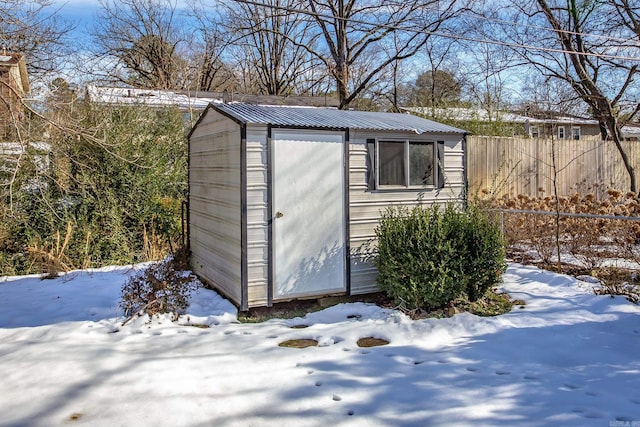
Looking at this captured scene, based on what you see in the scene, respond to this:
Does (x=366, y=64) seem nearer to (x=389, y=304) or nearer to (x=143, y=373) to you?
(x=389, y=304)

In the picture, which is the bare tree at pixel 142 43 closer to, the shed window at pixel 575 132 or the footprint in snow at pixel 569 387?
the footprint in snow at pixel 569 387

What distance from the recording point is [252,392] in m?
3.53

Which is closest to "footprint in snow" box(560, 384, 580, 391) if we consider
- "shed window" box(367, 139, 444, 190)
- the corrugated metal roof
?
"shed window" box(367, 139, 444, 190)

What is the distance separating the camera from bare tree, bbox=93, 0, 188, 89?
21344 mm

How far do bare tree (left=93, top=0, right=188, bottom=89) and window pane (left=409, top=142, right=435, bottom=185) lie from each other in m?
16.4

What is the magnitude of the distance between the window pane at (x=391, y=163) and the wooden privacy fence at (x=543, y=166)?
139 inches

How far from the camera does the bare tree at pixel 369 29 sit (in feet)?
56.1

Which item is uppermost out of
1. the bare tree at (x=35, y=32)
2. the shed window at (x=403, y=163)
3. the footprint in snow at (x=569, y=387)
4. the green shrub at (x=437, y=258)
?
the bare tree at (x=35, y=32)

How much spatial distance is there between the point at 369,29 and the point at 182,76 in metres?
8.84

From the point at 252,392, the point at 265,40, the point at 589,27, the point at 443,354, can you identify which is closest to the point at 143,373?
→ the point at 252,392

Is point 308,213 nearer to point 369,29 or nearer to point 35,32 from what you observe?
point 35,32

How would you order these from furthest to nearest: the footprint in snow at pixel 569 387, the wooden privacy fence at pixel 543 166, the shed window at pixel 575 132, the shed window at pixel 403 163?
the shed window at pixel 575 132 → the wooden privacy fence at pixel 543 166 → the shed window at pixel 403 163 → the footprint in snow at pixel 569 387

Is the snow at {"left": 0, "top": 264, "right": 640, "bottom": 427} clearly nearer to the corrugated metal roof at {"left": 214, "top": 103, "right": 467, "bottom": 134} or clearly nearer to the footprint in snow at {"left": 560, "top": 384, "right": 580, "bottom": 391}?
the footprint in snow at {"left": 560, "top": 384, "right": 580, "bottom": 391}

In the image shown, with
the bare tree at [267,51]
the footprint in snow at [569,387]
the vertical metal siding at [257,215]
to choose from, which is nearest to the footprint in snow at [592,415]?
the footprint in snow at [569,387]
